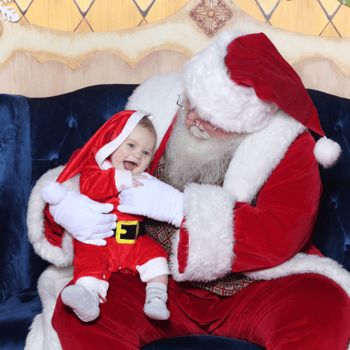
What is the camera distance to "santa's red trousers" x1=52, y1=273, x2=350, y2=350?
3.85ft

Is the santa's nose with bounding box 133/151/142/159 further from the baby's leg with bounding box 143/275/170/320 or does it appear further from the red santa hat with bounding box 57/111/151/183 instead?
the baby's leg with bounding box 143/275/170/320

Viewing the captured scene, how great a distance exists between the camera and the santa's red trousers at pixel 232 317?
1.17 meters

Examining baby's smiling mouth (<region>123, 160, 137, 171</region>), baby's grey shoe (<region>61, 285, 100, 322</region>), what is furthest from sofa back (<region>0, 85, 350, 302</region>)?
baby's grey shoe (<region>61, 285, 100, 322</region>)

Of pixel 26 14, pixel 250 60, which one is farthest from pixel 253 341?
pixel 26 14

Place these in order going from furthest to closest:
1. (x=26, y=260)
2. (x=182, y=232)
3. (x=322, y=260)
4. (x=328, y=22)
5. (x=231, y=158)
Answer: (x=328, y=22), (x=26, y=260), (x=231, y=158), (x=322, y=260), (x=182, y=232)

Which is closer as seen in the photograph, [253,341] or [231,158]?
[253,341]

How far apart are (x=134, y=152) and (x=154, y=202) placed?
0.26 meters

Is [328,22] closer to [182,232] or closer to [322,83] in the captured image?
[322,83]

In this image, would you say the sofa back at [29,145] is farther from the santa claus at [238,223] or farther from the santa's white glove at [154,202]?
the santa's white glove at [154,202]

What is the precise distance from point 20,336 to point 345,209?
1573mm

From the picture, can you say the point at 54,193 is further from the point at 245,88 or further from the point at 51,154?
the point at 245,88

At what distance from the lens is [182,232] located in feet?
4.25

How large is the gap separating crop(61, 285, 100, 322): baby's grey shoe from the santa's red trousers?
0.06 meters

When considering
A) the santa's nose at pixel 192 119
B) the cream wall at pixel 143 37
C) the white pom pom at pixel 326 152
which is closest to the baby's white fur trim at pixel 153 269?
the santa's nose at pixel 192 119
